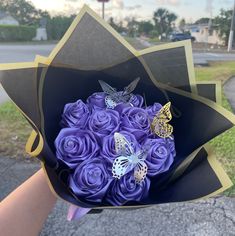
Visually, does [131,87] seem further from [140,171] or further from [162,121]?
[140,171]

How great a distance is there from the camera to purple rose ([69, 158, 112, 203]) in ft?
3.62

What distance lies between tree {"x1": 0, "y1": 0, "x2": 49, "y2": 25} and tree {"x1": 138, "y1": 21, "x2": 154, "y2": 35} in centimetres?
1570

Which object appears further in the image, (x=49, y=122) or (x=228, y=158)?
(x=228, y=158)

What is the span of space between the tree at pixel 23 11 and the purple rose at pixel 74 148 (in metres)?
59.7

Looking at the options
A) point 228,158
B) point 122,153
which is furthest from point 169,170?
point 228,158

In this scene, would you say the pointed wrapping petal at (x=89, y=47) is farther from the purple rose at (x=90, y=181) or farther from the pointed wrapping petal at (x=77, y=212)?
the pointed wrapping petal at (x=77, y=212)

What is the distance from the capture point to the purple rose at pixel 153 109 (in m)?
1.24

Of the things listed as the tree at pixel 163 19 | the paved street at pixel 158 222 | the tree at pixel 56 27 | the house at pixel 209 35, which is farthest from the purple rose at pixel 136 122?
the tree at pixel 163 19

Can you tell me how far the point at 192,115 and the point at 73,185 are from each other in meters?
0.42

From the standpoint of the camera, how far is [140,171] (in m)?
1.14

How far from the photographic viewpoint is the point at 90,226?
2.95 m

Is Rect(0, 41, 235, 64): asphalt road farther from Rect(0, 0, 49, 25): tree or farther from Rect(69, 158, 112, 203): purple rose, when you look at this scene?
Rect(0, 0, 49, 25): tree

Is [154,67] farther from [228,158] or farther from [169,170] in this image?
[228,158]

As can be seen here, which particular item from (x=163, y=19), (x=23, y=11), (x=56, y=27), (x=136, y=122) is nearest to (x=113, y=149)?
(x=136, y=122)
